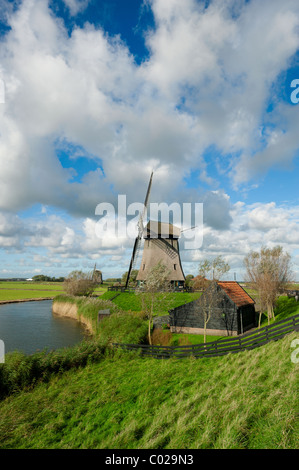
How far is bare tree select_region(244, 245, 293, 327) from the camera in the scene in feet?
79.7

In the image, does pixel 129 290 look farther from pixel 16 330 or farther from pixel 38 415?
pixel 38 415

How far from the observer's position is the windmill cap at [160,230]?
41.4 metres

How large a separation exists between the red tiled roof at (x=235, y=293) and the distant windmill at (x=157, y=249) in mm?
13807

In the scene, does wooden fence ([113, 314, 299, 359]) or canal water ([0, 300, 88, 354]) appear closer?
wooden fence ([113, 314, 299, 359])

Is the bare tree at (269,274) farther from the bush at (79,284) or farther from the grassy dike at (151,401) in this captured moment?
the bush at (79,284)

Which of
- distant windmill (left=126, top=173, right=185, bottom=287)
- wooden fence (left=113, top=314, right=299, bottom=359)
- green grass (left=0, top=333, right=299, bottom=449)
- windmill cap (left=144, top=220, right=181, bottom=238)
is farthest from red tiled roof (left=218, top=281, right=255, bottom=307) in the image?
windmill cap (left=144, top=220, right=181, bottom=238)

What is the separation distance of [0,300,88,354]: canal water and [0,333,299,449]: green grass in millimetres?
10835

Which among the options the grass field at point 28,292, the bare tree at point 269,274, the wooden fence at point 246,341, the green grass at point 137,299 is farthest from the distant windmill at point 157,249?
the grass field at point 28,292

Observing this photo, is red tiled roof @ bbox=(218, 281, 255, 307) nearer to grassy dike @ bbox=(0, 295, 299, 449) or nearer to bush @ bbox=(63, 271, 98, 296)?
grassy dike @ bbox=(0, 295, 299, 449)

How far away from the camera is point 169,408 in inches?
325

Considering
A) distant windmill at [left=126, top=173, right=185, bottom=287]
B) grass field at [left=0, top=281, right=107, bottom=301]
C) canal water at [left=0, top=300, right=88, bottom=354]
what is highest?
distant windmill at [left=126, top=173, right=185, bottom=287]
